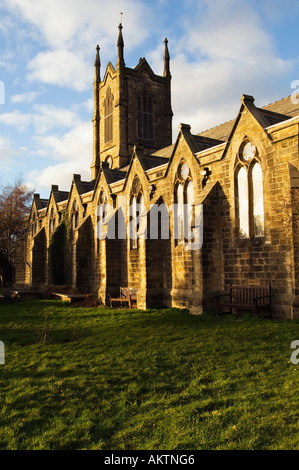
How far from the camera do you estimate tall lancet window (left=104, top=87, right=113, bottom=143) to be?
41406mm

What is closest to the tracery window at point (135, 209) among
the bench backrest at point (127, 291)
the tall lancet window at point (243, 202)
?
the bench backrest at point (127, 291)

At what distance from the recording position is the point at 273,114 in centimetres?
1648

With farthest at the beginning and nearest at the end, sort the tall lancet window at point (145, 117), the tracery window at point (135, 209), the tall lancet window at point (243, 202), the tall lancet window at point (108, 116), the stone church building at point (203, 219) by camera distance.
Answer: the tall lancet window at point (108, 116) < the tall lancet window at point (145, 117) < the tracery window at point (135, 209) < the tall lancet window at point (243, 202) < the stone church building at point (203, 219)

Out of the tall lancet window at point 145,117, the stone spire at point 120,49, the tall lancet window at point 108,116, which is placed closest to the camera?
the stone spire at point 120,49

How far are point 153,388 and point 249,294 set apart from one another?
28.2 feet

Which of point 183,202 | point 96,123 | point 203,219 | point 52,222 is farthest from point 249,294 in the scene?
point 96,123

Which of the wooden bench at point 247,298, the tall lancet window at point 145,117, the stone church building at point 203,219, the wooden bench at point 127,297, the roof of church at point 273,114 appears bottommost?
the wooden bench at point 127,297

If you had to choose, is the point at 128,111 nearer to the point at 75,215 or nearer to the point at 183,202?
the point at 75,215

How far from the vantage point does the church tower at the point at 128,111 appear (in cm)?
3897

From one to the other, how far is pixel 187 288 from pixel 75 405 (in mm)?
12211

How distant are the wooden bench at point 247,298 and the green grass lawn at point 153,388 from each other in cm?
79

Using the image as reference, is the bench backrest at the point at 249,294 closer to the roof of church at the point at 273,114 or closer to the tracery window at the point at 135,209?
the roof of church at the point at 273,114

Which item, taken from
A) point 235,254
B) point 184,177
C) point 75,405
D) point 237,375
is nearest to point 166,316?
point 235,254

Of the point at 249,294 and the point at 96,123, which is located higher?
the point at 96,123
